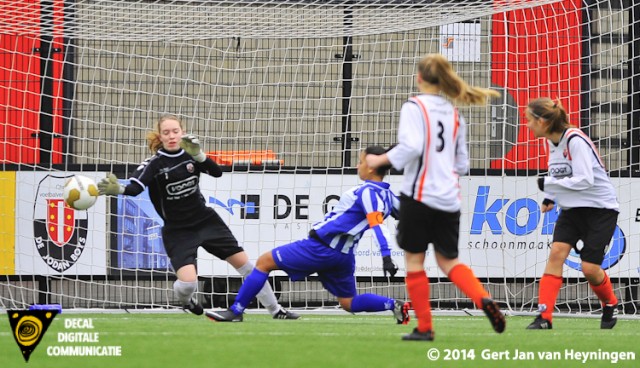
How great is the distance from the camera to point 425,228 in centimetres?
651

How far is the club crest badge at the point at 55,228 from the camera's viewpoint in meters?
11.3

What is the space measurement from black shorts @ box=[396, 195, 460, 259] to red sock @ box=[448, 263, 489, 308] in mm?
81

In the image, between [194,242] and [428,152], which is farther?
[194,242]

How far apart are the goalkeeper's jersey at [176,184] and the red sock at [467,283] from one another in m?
3.06

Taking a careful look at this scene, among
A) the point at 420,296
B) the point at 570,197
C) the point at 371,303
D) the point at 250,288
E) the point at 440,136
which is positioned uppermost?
the point at 440,136

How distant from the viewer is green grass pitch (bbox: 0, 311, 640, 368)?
5.67 metres

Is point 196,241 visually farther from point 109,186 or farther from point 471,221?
point 471,221

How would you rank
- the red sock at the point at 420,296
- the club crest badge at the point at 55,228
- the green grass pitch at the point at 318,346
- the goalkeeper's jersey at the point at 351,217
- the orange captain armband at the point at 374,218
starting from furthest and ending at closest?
the club crest badge at the point at 55,228 < the goalkeeper's jersey at the point at 351,217 < the orange captain armband at the point at 374,218 < the red sock at the point at 420,296 < the green grass pitch at the point at 318,346

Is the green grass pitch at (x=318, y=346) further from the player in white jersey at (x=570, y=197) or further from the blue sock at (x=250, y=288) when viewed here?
the player in white jersey at (x=570, y=197)

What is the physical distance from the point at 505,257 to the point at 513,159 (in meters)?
1.01

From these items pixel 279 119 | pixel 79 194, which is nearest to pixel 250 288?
pixel 79 194

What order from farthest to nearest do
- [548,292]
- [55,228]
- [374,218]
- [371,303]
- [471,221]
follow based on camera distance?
1. [471,221]
2. [55,228]
3. [371,303]
4. [548,292]
5. [374,218]

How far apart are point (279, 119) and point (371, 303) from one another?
12.8 feet

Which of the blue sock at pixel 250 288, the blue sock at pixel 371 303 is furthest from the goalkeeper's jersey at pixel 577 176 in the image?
the blue sock at pixel 250 288
